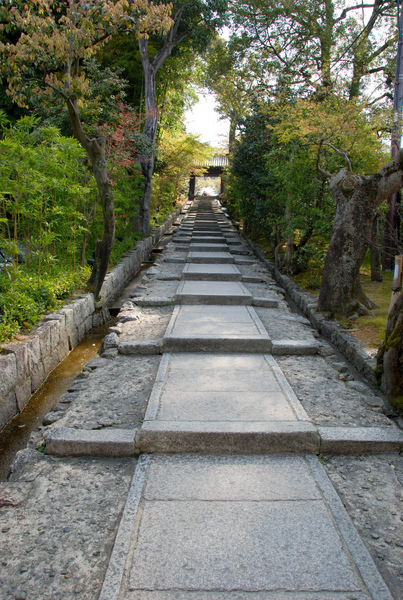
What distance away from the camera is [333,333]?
5.64 meters

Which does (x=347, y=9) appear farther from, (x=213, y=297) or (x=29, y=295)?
(x=29, y=295)

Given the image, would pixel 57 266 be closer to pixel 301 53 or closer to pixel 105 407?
pixel 105 407

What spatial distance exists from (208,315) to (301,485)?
3.55m

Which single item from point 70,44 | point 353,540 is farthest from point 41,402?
point 70,44

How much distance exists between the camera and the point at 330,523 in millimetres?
2270

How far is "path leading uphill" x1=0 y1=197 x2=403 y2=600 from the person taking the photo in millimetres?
1938

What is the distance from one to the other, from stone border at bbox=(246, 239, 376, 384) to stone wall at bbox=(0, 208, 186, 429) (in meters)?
3.27

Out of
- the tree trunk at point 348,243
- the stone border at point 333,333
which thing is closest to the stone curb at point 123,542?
the stone border at point 333,333

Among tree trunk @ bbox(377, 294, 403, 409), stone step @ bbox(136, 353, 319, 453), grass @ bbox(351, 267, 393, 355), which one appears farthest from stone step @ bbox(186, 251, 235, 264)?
tree trunk @ bbox(377, 294, 403, 409)

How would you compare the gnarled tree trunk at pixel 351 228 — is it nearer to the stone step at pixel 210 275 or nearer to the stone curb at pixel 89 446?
the stone step at pixel 210 275

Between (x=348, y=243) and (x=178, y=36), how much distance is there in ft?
32.1

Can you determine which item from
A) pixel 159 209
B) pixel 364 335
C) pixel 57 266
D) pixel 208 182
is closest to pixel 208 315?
pixel 364 335

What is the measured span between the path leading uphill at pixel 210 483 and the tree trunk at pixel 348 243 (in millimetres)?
1485

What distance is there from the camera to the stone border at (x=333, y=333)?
15.1 feet
